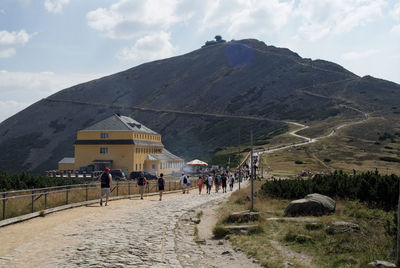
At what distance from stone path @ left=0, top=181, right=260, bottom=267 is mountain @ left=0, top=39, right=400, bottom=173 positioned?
86145 mm

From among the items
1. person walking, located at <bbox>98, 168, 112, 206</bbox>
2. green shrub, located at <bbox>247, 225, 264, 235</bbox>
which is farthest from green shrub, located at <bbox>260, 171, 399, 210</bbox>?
person walking, located at <bbox>98, 168, 112, 206</bbox>

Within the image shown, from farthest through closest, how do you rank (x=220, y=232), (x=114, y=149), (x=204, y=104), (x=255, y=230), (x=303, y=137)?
(x=204, y=104) → (x=303, y=137) → (x=114, y=149) → (x=255, y=230) → (x=220, y=232)

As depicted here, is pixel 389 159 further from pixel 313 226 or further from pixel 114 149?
pixel 313 226

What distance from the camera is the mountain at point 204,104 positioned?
400 ft

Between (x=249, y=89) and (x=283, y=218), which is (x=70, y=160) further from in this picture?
(x=249, y=89)

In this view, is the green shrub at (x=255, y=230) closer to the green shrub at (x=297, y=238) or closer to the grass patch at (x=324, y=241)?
the grass patch at (x=324, y=241)

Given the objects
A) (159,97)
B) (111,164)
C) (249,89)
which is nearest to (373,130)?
(111,164)

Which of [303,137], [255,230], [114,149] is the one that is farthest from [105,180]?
[303,137]

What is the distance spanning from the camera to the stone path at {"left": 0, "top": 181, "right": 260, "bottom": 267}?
8.70 m

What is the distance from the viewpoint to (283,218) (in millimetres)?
14891

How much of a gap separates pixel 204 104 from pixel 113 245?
497 ft

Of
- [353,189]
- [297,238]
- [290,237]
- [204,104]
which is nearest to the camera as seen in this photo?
[297,238]

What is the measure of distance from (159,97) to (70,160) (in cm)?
10209

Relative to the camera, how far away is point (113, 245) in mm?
10258
